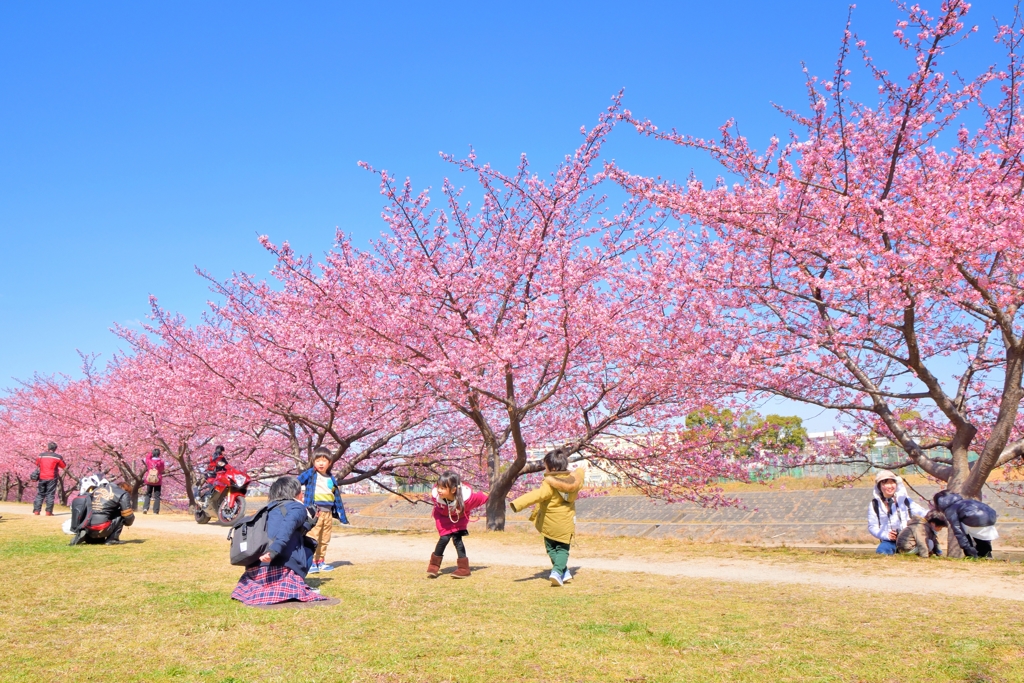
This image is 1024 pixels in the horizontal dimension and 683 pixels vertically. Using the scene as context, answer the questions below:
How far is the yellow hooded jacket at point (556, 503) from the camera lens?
796 centimetres

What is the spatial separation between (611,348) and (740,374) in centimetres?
262

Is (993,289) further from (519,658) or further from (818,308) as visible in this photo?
(519,658)

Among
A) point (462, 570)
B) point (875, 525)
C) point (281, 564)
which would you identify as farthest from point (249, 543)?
point (875, 525)

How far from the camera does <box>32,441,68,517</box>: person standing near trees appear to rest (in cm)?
1805

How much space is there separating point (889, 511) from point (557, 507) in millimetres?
5415

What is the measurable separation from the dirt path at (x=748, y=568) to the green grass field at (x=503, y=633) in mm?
744

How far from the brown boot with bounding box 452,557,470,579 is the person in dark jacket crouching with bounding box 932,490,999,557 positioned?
21.6 feet

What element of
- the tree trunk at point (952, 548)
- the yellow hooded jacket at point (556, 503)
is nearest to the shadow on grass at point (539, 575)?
the yellow hooded jacket at point (556, 503)

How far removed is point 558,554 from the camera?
25.9 ft

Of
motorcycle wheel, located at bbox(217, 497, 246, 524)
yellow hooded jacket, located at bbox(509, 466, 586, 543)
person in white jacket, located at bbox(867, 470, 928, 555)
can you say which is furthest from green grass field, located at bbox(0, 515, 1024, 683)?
motorcycle wheel, located at bbox(217, 497, 246, 524)

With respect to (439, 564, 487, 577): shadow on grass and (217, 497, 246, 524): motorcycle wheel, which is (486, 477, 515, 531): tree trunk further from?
(439, 564, 487, 577): shadow on grass

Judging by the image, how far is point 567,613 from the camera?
19.8 ft

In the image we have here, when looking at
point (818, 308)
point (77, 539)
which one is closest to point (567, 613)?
point (818, 308)

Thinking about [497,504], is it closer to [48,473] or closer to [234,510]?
[234,510]
